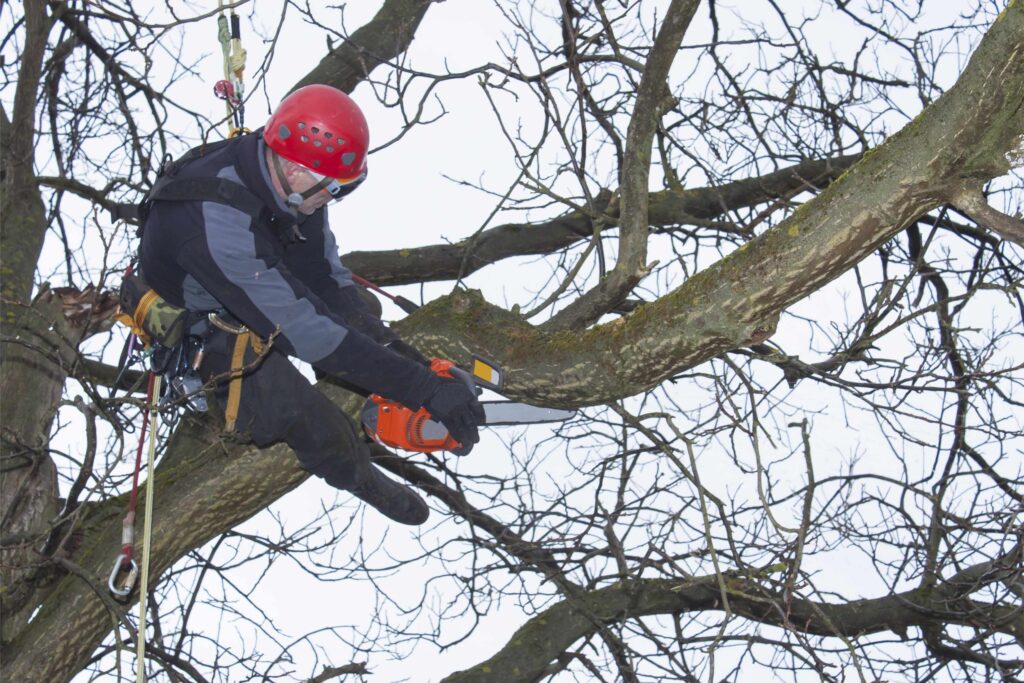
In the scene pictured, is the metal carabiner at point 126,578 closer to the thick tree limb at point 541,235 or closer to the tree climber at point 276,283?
the tree climber at point 276,283

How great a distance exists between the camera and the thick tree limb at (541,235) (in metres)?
5.19

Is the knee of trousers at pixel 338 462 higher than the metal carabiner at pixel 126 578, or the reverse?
the knee of trousers at pixel 338 462

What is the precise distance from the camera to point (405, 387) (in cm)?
312

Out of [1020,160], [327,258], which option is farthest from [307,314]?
[1020,160]

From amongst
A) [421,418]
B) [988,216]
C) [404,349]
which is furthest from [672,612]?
[988,216]

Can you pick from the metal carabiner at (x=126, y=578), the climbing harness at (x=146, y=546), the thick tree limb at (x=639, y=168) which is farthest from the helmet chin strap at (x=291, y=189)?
the metal carabiner at (x=126, y=578)

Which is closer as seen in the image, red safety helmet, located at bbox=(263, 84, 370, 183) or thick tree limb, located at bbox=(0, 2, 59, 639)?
red safety helmet, located at bbox=(263, 84, 370, 183)

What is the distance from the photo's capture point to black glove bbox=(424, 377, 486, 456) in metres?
3.16

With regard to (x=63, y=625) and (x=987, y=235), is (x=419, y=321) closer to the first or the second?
(x=63, y=625)

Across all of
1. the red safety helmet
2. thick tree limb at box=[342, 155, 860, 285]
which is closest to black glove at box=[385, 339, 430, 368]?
the red safety helmet

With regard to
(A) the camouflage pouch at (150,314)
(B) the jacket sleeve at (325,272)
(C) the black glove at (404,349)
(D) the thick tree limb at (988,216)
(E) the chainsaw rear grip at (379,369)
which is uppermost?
(B) the jacket sleeve at (325,272)

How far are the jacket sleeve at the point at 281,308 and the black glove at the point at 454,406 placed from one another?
0.11 ft

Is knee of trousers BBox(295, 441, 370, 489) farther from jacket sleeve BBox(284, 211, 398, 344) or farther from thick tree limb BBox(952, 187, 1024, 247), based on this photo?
thick tree limb BBox(952, 187, 1024, 247)

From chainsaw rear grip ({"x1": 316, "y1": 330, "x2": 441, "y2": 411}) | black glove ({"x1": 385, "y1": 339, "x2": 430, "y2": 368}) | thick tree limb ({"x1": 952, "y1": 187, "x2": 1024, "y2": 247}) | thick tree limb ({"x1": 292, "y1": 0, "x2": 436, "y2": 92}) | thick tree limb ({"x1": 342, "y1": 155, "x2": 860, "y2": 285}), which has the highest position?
thick tree limb ({"x1": 292, "y1": 0, "x2": 436, "y2": 92})
